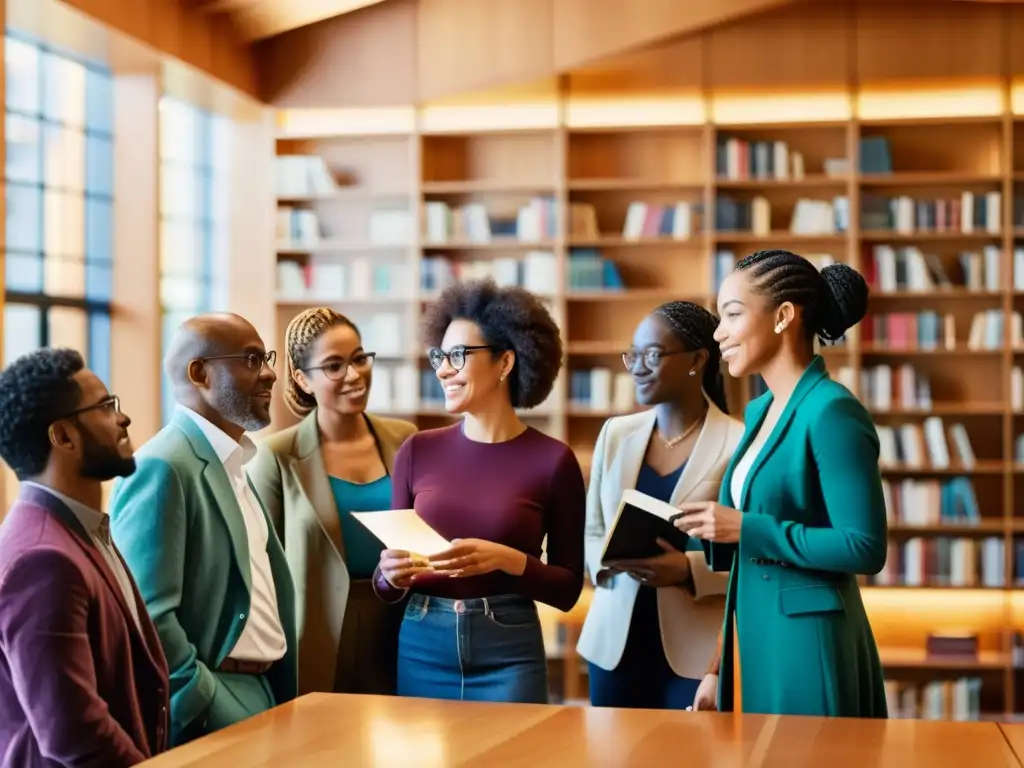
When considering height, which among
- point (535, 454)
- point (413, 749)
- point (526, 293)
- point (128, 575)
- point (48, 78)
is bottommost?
point (413, 749)

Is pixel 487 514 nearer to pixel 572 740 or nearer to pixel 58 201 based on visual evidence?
pixel 572 740

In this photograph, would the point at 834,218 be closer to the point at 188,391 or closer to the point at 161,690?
the point at 188,391

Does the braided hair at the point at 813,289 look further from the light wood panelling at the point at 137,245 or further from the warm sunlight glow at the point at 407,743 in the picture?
the light wood panelling at the point at 137,245

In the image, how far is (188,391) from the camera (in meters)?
3.01

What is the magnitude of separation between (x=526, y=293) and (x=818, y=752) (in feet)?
4.81

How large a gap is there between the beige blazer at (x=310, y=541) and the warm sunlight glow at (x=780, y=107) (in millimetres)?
4803

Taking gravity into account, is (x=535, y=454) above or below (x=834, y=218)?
below

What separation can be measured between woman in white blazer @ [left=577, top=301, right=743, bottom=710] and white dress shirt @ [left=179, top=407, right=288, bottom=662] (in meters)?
0.81

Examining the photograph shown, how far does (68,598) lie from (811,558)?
1.40 metres

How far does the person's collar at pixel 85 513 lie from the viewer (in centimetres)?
239

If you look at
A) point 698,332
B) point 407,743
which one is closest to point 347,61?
point 698,332

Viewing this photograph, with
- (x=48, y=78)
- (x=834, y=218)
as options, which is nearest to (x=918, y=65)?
(x=834, y=218)

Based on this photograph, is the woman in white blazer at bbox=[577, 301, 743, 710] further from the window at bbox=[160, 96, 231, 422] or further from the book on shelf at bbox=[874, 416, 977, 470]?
the window at bbox=[160, 96, 231, 422]

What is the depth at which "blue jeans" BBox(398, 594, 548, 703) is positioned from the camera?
3064mm
